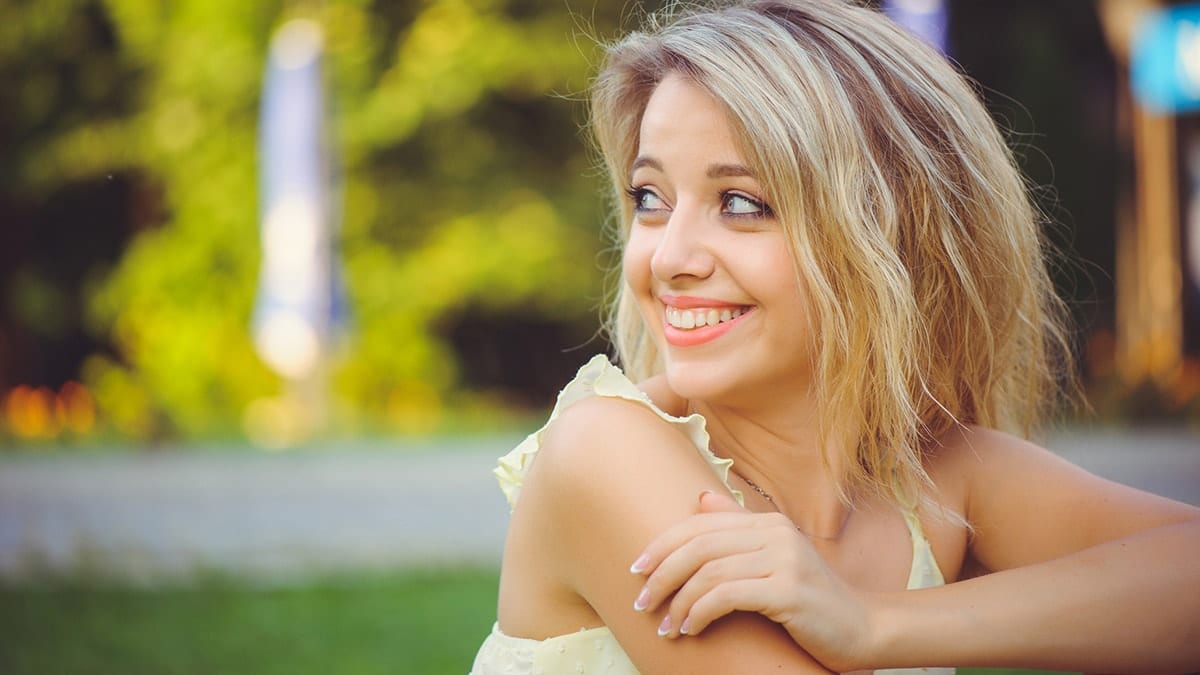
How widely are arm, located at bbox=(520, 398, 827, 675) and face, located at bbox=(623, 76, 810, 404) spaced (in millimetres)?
155

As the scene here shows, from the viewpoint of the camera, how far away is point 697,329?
1.95 meters

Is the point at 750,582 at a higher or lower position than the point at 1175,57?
lower

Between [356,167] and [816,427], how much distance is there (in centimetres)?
1305

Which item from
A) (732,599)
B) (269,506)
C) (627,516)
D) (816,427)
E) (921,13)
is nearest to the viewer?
(732,599)

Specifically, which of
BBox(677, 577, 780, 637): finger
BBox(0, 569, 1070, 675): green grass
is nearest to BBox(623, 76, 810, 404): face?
BBox(677, 577, 780, 637): finger

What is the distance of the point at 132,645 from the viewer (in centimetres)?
505

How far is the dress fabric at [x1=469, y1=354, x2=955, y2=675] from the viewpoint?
6.22ft

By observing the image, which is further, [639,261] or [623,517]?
[639,261]

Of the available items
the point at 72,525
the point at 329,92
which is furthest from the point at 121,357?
the point at 72,525

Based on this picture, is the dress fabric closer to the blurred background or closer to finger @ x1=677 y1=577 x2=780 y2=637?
finger @ x1=677 y1=577 x2=780 y2=637

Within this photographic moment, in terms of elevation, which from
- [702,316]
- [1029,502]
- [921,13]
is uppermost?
[921,13]

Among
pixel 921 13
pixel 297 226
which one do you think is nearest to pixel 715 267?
pixel 921 13

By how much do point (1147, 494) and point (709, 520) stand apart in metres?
0.85

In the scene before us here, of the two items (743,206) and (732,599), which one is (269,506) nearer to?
(743,206)
